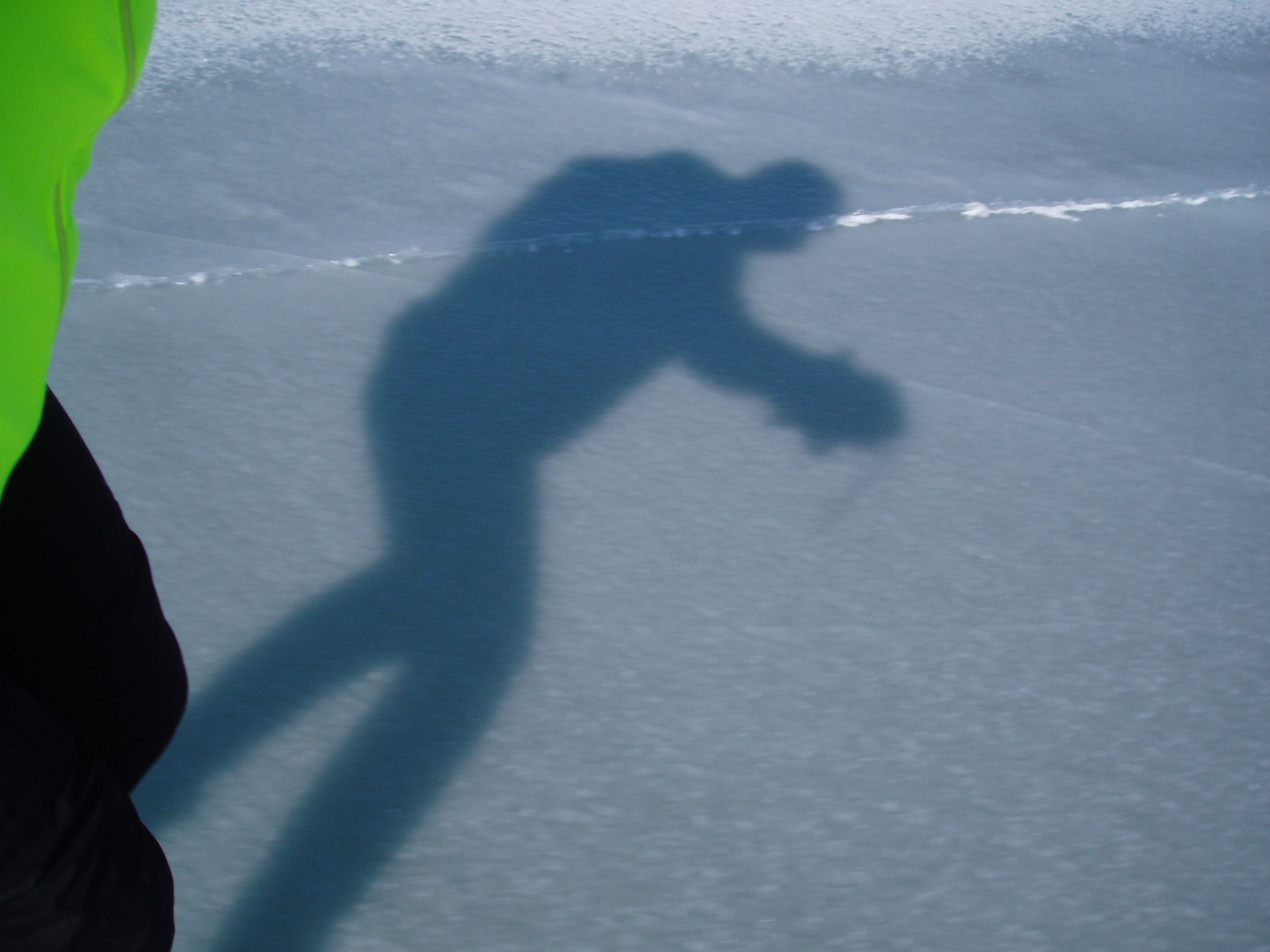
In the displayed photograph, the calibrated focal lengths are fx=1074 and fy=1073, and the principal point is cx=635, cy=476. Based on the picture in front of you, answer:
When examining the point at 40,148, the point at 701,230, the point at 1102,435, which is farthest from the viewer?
the point at 701,230

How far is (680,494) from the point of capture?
1168 mm

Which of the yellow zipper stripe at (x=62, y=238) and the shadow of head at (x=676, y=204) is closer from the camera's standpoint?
the yellow zipper stripe at (x=62, y=238)

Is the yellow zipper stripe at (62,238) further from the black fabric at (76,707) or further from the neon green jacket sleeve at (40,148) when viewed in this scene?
the black fabric at (76,707)

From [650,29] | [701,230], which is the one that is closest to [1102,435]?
[701,230]

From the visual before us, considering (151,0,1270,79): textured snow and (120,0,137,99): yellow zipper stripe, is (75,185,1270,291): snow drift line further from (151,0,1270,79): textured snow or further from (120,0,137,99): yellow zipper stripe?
(120,0,137,99): yellow zipper stripe

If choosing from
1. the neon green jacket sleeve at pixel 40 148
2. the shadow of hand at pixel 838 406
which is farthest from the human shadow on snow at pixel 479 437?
the neon green jacket sleeve at pixel 40 148

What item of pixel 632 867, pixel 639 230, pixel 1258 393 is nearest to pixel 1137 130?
pixel 1258 393

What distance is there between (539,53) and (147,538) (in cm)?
140

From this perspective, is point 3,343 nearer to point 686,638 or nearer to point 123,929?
point 123,929

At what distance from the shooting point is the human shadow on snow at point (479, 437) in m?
0.84

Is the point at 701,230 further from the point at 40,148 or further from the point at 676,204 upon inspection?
the point at 40,148

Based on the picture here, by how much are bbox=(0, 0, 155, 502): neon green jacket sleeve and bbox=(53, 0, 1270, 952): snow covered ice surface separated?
0.45m

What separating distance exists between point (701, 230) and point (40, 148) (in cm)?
124

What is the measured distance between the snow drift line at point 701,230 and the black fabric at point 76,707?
32.1 inches
